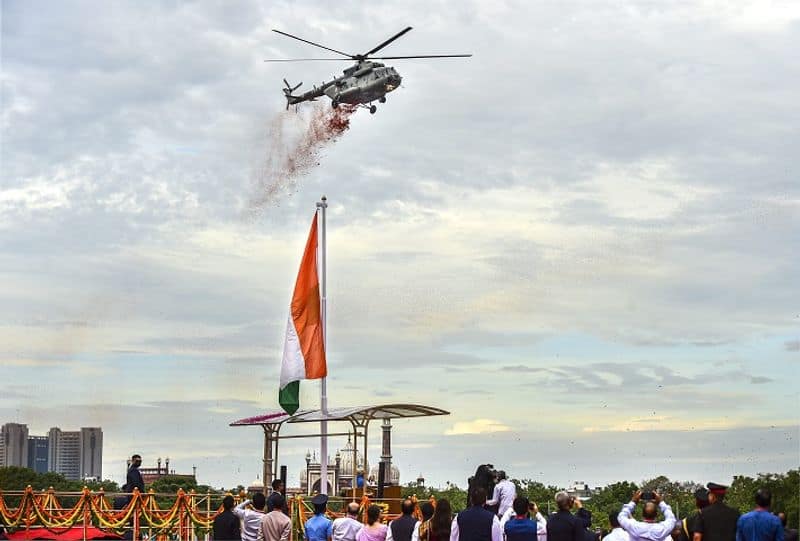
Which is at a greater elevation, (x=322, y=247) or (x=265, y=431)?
(x=322, y=247)

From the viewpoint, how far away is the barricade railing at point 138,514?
89.7 feet

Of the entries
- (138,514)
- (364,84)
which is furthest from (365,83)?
(138,514)

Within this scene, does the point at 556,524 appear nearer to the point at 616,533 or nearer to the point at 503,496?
the point at 616,533

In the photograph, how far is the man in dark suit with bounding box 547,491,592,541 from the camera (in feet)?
53.4

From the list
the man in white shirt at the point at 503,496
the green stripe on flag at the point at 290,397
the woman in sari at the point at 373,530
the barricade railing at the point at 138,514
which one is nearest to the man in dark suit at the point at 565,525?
the man in white shirt at the point at 503,496

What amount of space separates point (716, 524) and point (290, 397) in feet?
61.6

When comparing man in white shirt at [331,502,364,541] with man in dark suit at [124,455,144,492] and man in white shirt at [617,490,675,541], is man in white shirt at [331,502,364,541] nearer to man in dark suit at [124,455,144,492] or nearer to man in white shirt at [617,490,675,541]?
man in white shirt at [617,490,675,541]

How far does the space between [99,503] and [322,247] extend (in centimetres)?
1014

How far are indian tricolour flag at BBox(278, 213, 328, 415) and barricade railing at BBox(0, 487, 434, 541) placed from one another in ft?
15.6

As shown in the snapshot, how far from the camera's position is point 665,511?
15.7 m

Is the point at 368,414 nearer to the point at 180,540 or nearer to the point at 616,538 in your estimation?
the point at 180,540

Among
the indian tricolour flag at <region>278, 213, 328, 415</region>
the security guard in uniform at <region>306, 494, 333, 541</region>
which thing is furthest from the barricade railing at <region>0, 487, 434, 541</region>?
the security guard in uniform at <region>306, 494, 333, 541</region>

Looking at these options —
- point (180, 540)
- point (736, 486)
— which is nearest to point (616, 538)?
point (180, 540)

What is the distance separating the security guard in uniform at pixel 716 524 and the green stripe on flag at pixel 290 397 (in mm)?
18033
